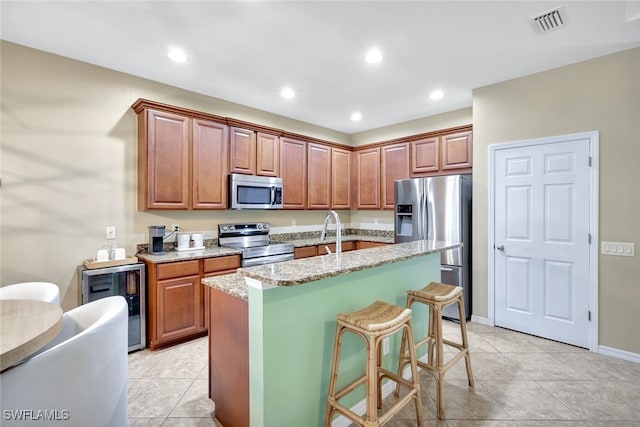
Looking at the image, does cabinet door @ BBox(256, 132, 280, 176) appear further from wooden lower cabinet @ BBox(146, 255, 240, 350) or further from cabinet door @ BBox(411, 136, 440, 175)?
cabinet door @ BBox(411, 136, 440, 175)

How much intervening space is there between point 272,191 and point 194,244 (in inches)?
48.6

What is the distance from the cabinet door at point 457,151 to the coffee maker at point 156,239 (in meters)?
3.74

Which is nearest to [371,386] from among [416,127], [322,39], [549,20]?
[322,39]

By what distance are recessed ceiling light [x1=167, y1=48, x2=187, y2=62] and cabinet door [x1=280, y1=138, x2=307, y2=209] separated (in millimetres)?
1722

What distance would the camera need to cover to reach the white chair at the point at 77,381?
1147mm

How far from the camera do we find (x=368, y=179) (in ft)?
16.9

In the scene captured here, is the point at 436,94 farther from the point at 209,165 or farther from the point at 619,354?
the point at 619,354

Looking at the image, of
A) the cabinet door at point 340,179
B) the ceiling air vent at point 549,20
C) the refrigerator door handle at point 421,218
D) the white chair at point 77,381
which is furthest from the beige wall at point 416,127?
the white chair at point 77,381

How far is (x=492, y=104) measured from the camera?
3424mm

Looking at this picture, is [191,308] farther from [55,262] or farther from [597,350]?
[597,350]

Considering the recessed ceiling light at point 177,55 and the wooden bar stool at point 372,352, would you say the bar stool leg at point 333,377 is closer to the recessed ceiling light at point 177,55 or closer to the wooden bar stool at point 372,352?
the wooden bar stool at point 372,352

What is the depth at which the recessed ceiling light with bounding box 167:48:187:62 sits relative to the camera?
267 centimetres

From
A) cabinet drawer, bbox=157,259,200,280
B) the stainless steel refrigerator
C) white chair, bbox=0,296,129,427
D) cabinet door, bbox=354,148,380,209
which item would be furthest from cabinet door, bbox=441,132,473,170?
white chair, bbox=0,296,129,427

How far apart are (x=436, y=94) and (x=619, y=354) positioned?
3231 mm
